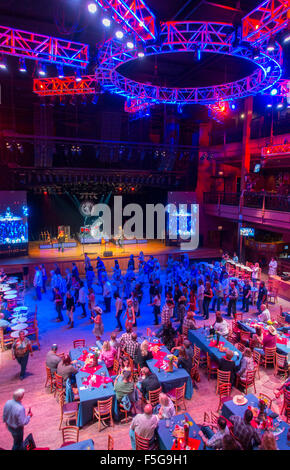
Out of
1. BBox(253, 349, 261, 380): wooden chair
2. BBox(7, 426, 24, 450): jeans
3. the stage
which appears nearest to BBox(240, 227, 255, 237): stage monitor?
the stage

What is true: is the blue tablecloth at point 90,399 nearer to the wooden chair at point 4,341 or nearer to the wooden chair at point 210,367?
the wooden chair at point 210,367

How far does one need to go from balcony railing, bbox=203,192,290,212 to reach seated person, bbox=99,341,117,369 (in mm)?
10072

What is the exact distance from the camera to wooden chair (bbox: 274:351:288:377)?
22.0 feet

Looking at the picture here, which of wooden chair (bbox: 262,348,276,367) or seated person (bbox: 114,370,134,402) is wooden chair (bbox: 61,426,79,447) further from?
wooden chair (bbox: 262,348,276,367)

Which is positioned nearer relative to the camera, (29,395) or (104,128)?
(29,395)

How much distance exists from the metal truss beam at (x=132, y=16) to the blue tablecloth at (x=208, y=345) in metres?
6.56

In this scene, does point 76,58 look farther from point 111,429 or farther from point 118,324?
point 111,429

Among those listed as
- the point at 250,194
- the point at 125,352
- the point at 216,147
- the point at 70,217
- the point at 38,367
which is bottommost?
the point at 38,367

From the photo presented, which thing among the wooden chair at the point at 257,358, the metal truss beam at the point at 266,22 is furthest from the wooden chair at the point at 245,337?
the metal truss beam at the point at 266,22

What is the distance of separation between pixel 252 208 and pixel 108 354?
11420 millimetres

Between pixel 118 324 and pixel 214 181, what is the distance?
13436 mm

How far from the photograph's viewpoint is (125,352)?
672 centimetres

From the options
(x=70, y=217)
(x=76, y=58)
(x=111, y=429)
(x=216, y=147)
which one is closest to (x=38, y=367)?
(x=111, y=429)
